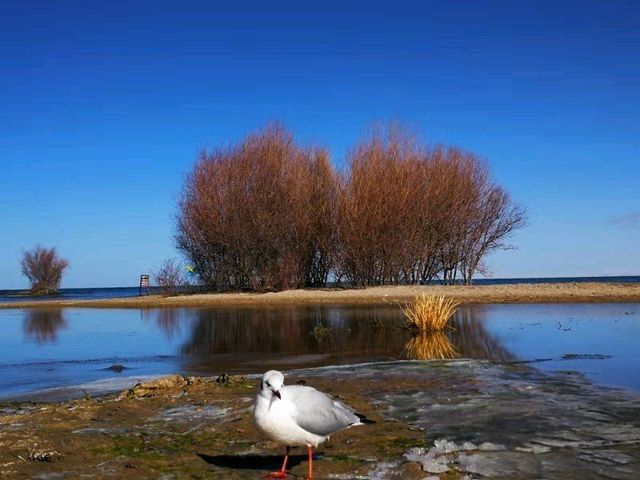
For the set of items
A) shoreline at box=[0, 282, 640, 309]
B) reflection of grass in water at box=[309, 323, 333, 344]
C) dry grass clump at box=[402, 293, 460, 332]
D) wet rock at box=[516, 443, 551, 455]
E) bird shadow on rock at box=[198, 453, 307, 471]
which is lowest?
bird shadow on rock at box=[198, 453, 307, 471]

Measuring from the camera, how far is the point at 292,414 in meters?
4.32

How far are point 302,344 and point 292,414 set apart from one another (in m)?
9.34

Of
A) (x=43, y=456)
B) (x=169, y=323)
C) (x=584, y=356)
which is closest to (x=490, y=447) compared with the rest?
(x=43, y=456)

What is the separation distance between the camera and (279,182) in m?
35.1

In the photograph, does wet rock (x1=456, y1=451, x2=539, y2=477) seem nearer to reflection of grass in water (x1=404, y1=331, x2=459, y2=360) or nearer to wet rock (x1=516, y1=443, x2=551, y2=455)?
wet rock (x1=516, y1=443, x2=551, y2=455)

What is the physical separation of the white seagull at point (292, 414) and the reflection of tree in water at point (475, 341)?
261 inches

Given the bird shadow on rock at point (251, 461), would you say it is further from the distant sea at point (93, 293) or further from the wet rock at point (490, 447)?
the distant sea at point (93, 293)

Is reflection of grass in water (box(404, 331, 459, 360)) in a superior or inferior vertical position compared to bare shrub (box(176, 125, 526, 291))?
inferior

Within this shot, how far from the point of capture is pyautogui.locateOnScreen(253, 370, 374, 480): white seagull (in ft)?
13.9

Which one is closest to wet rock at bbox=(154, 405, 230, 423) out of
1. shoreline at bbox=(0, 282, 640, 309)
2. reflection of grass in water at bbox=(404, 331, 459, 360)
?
reflection of grass in water at bbox=(404, 331, 459, 360)

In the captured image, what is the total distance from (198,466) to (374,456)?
134 centimetres

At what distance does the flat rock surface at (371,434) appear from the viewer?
15.5 ft

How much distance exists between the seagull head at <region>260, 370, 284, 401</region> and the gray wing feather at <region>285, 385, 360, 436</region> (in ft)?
0.75

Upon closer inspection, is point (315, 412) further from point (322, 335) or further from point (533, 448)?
point (322, 335)
